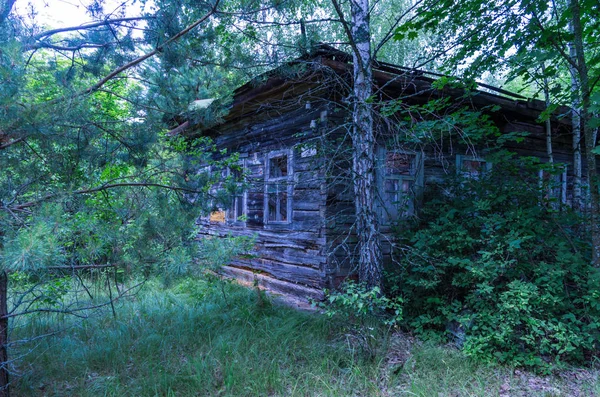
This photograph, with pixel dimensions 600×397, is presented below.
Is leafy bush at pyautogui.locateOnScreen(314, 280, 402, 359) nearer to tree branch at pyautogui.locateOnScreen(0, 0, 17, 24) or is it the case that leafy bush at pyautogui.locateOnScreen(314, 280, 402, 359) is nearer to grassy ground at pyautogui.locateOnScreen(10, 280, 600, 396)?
grassy ground at pyautogui.locateOnScreen(10, 280, 600, 396)

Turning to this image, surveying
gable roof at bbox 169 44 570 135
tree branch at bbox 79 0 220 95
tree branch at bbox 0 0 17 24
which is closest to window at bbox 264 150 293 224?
gable roof at bbox 169 44 570 135

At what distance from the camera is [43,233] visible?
2.03 m

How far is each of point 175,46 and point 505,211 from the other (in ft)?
14.0

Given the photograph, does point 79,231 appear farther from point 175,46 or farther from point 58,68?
point 175,46

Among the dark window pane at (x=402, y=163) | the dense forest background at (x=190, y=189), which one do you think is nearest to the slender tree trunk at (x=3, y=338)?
the dense forest background at (x=190, y=189)

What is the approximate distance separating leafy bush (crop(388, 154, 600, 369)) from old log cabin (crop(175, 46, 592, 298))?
19.0 inches

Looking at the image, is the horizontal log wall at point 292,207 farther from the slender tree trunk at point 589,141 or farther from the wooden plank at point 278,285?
the slender tree trunk at point 589,141

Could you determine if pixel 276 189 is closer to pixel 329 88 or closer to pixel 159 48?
pixel 329 88

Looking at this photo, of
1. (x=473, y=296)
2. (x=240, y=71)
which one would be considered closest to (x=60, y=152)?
(x=240, y=71)

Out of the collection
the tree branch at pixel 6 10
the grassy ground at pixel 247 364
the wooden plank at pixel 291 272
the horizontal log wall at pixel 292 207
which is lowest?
the grassy ground at pixel 247 364

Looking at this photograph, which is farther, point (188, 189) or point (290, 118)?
point (290, 118)

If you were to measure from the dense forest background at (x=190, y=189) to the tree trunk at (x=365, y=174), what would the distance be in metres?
0.02

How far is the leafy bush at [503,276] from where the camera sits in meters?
Answer: 3.72

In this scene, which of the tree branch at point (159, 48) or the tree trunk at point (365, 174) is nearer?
the tree branch at point (159, 48)
